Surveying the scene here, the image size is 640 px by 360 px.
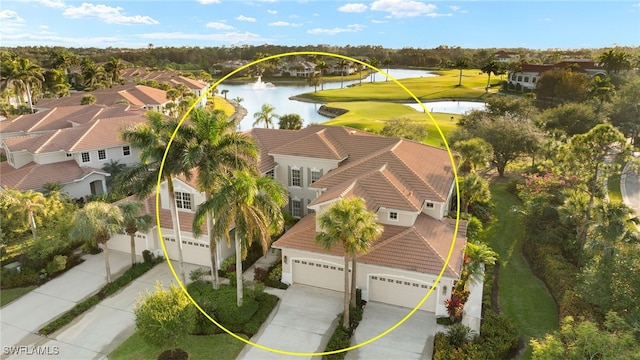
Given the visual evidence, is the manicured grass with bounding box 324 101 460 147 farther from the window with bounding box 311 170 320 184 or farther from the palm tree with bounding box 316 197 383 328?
the palm tree with bounding box 316 197 383 328

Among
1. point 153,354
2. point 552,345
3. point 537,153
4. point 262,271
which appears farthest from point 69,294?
point 537,153

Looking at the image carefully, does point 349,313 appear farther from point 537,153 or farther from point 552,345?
point 537,153

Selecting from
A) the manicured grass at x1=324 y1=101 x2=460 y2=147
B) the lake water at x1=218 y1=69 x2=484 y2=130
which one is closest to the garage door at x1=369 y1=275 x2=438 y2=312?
the manicured grass at x1=324 y1=101 x2=460 y2=147

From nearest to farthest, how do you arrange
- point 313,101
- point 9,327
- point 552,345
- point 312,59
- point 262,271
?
1. point 552,345
2. point 9,327
3. point 262,271
4. point 313,101
5. point 312,59

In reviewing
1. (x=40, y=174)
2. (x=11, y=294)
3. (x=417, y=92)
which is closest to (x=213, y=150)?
(x=11, y=294)

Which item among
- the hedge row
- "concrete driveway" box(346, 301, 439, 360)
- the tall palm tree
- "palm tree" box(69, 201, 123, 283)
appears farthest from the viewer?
"palm tree" box(69, 201, 123, 283)

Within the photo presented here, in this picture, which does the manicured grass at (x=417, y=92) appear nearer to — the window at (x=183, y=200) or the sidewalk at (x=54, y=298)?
the window at (x=183, y=200)
